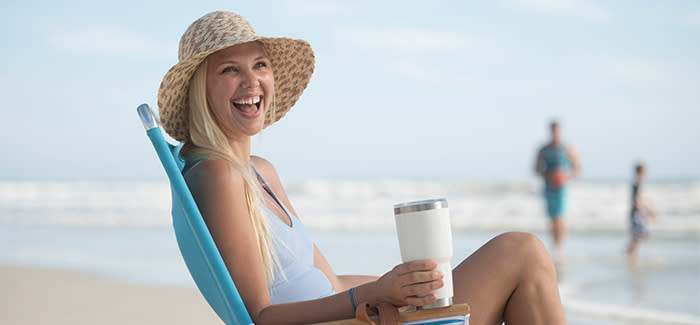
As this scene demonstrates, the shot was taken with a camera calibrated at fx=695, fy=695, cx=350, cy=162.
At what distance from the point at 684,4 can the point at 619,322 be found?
23608 millimetres

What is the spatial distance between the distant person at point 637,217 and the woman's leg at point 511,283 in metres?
6.58

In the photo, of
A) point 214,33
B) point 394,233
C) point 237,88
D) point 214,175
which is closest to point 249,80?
point 237,88

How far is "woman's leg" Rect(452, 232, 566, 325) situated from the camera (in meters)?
1.76

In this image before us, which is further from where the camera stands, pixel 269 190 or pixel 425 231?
pixel 269 190

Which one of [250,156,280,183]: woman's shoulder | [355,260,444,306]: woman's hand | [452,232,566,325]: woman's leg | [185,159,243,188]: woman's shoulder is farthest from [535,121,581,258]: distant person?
[355,260,444,306]: woman's hand

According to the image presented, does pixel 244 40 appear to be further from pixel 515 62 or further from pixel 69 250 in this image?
pixel 515 62

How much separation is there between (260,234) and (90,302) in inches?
168

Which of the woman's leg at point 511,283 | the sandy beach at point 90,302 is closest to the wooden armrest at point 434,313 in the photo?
the woman's leg at point 511,283

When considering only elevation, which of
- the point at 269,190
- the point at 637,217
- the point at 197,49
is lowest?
the point at 637,217

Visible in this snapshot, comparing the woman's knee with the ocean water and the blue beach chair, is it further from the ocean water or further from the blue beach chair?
the ocean water

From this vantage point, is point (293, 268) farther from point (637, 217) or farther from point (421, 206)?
point (637, 217)

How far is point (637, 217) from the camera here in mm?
8039

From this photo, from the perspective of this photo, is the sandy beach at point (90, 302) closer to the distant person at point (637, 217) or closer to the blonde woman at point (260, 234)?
the blonde woman at point (260, 234)

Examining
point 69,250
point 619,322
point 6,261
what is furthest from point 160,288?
point 619,322
